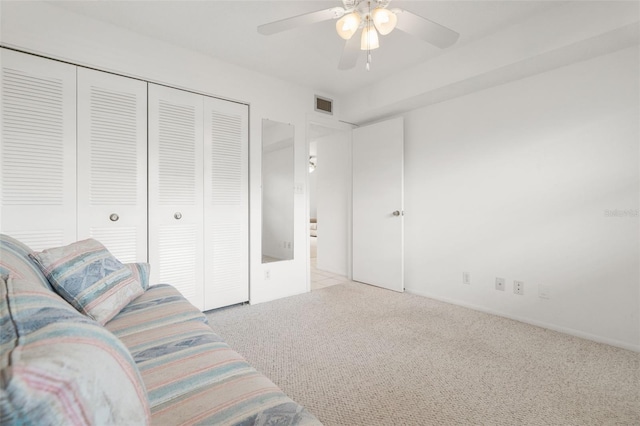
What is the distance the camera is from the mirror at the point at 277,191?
10.6ft

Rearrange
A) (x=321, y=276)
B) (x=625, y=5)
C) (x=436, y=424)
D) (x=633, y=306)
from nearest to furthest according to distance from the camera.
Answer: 1. (x=436, y=424)
2. (x=625, y=5)
3. (x=633, y=306)
4. (x=321, y=276)

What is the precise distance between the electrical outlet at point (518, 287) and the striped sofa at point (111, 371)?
8.57 ft

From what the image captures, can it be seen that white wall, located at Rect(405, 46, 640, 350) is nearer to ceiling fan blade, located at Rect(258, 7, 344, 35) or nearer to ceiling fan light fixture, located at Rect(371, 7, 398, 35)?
ceiling fan light fixture, located at Rect(371, 7, 398, 35)

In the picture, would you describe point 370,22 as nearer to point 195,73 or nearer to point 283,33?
point 283,33

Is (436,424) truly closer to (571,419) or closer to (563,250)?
(571,419)

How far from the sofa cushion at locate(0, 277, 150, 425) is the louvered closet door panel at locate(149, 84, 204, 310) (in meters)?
2.19

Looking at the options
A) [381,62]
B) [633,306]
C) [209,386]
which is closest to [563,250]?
[633,306]

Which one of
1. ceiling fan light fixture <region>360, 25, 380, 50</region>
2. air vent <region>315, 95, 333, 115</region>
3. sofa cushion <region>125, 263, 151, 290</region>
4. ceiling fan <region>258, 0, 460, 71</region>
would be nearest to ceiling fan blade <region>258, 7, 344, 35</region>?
ceiling fan <region>258, 0, 460, 71</region>

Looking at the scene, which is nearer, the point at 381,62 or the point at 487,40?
the point at 487,40

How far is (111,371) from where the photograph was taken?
0.47m

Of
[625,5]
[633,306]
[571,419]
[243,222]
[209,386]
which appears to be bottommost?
[571,419]

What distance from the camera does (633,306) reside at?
2154 mm

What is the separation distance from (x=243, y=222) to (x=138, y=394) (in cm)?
261

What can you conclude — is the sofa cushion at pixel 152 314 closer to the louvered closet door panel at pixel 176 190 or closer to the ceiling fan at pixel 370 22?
the louvered closet door panel at pixel 176 190
